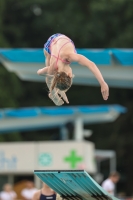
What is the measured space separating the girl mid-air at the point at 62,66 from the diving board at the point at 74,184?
1.13m

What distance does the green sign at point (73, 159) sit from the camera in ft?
87.7

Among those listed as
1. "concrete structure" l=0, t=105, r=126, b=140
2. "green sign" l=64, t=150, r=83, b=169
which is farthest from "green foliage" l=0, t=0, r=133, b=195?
"green sign" l=64, t=150, r=83, b=169

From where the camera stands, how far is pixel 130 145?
1499 inches

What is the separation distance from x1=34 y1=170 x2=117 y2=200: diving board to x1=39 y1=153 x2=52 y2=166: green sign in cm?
1512

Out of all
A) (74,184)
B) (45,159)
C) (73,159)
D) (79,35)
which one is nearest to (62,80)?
(74,184)

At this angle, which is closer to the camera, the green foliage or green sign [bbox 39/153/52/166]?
green sign [bbox 39/153/52/166]

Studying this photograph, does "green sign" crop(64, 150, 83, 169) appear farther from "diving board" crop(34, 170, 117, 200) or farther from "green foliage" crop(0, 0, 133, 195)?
"diving board" crop(34, 170, 117, 200)

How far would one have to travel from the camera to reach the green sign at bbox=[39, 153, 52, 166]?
26.9m

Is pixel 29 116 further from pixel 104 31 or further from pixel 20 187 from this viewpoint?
pixel 104 31

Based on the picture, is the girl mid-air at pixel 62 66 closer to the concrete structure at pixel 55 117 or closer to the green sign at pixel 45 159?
the green sign at pixel 45 159

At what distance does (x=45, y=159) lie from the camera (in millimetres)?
27047

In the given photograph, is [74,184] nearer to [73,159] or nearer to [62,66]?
[62,66]

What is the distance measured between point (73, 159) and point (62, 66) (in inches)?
652

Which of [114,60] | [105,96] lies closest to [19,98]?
[114,60]
